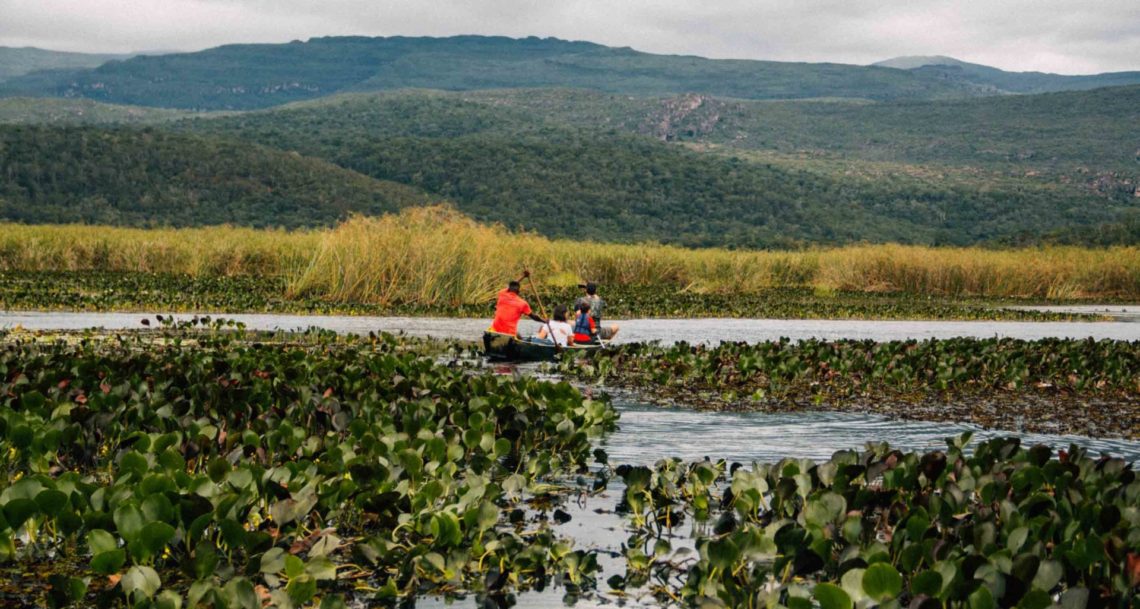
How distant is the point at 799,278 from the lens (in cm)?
4478

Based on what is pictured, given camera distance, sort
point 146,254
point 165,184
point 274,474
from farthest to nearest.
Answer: point 165,184 < point 146,254 < point 274,474

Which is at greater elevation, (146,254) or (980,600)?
(980,600)

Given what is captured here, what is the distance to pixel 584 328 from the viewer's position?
19.6 metres

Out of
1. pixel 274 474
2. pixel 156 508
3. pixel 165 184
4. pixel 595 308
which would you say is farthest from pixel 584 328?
pixel 165 184

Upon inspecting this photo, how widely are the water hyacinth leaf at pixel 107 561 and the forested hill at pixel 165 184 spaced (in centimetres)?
7062

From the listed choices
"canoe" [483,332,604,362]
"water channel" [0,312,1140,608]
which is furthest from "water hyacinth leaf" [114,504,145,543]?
"canoe" [483,332,604,362]

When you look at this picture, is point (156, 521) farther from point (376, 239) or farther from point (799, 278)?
point (799, 278)

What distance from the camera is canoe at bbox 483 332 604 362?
1835cm

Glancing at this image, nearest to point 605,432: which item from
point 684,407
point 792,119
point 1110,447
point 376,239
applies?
point 684,407

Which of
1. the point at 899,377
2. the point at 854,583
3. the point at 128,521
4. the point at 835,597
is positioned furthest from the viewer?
the point at 899,377

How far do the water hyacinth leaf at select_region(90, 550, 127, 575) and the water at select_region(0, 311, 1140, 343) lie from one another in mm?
15520

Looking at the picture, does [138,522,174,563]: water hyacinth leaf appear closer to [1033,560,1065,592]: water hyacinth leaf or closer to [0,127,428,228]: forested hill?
[1033,560,1065,592]: water hyacinth leaf

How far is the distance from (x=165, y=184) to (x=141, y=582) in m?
82.2

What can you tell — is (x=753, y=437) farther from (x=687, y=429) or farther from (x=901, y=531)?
(x=901, y=531)
